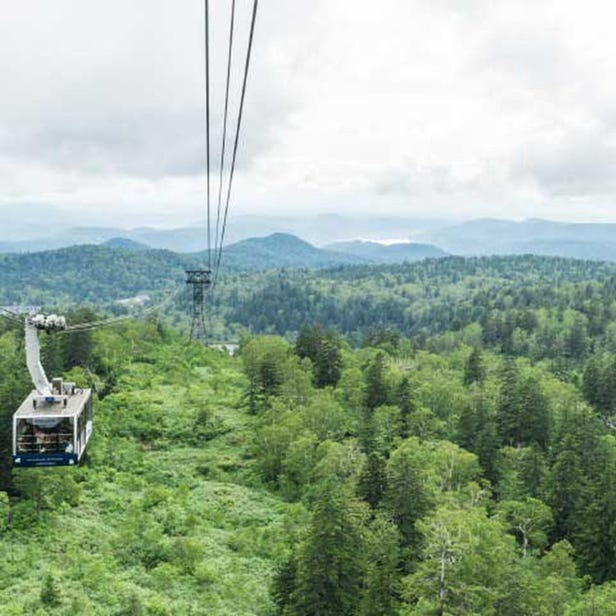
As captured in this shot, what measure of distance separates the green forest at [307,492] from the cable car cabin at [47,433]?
21.3 ft

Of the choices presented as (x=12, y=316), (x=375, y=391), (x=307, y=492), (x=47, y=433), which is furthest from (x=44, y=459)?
(x=375, y=391)

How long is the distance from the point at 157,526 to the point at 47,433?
15.2 meters

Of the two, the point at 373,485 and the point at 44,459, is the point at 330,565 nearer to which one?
the point at 373,485

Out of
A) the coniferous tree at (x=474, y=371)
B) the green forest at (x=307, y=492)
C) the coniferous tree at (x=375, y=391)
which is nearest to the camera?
the green forest at (x=307, y=492)

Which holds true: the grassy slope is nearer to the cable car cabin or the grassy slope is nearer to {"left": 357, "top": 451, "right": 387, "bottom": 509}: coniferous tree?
Result: {"left": 357, "top": 451, "right": 387, "bottom": 509}: coniferous tree

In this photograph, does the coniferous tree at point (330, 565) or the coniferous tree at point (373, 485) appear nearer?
the coniferous tree at point (330, 565)

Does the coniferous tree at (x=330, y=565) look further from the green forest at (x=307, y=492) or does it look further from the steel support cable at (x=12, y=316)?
the steel support cable at (x=12, y=316)

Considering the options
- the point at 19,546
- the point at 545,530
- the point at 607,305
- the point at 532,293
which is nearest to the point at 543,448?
the point at 545,530

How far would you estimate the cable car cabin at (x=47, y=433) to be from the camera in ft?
77.8

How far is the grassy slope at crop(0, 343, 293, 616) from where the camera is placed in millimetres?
29422

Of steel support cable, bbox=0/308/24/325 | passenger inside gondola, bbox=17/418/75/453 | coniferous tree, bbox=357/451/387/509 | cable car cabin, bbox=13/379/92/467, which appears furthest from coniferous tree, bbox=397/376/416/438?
steel support cable, bbox=0/308/24/325

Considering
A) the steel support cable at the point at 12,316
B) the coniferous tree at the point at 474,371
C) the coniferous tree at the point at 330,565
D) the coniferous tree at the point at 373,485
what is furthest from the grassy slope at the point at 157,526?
the coniferous tree at the point at 474,371

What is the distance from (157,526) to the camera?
37219 mm

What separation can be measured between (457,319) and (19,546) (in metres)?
153
